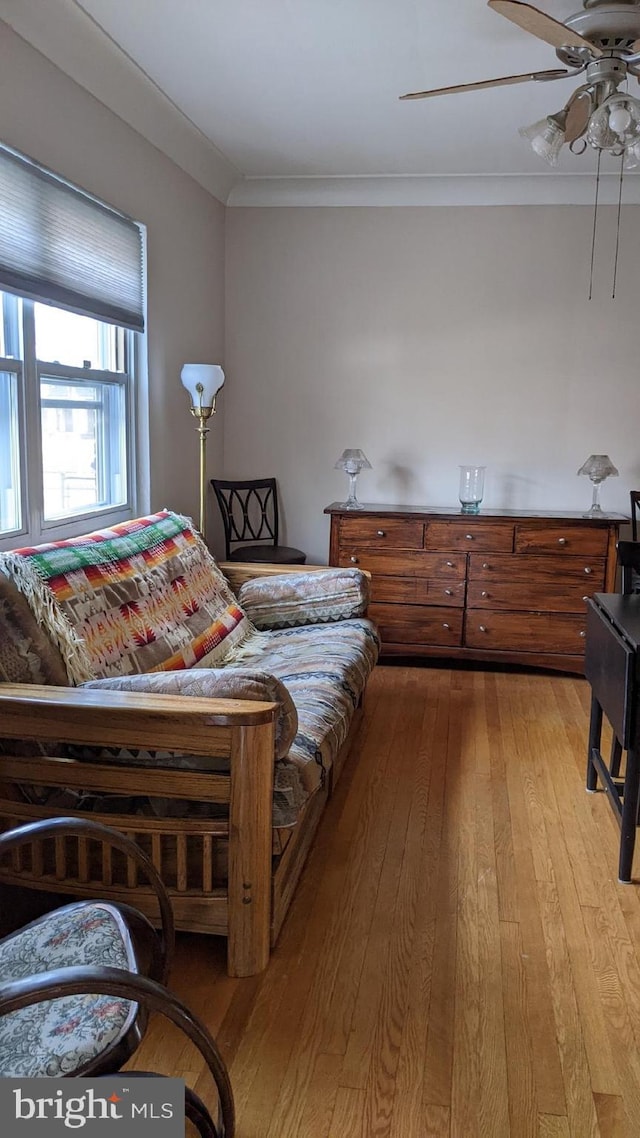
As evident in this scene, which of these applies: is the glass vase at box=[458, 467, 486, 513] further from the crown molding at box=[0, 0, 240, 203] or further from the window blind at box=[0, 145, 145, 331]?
the crown molding at box=[0, 0, 240, 203]

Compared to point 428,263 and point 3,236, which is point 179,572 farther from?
point 428,263

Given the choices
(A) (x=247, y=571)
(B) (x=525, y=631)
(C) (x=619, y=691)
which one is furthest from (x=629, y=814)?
(B) (x=525, y=631)

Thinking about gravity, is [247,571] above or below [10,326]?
below

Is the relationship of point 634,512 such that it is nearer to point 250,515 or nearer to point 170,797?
point 250,515

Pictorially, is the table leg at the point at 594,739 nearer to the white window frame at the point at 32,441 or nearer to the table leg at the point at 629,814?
the table leg at the point at 629,814

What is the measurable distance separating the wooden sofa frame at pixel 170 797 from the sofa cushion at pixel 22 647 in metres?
0.07

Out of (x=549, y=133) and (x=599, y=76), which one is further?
(x=549, y=133)

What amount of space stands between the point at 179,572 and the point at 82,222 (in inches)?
51.0

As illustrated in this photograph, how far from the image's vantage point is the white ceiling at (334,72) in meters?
2.62

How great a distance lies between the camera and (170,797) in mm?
1962

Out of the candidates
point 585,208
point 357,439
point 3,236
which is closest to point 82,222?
point 3,236

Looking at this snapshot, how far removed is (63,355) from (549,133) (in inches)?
71.1

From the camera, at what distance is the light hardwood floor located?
162cm

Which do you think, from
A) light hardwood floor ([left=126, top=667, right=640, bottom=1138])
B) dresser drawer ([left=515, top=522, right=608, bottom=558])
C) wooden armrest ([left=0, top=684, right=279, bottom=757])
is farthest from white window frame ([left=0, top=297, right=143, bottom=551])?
dresser drawer ([left=515, top=522, right=608, bottom=558])
